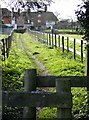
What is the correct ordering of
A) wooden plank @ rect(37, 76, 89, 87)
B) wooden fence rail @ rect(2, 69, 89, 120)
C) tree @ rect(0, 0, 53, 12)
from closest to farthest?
wooden fence rail @ rect(2, 69, 89, 120), wooden plank @ rect(37, 76, 89, 87), tree @ rect(0, 0, 53, 12)

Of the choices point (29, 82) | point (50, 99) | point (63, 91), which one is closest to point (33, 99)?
point (50, 99)

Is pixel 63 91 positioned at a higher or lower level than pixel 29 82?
higher

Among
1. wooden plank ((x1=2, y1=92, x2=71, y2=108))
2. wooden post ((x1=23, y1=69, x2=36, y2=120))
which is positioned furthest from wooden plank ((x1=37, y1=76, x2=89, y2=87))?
wooden plank ((x1=2, y1=92, x2=71, y2=108))

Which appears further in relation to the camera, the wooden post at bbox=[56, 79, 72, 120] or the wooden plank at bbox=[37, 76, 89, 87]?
the wooden plank at bbox=[37, 76, 89, 87]

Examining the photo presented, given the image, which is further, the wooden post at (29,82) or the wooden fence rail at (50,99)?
the wooden post at (29,82)

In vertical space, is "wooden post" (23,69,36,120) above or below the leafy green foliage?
below

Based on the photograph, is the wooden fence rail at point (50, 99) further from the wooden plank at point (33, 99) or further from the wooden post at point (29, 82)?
the wooden post at point (29, 82)

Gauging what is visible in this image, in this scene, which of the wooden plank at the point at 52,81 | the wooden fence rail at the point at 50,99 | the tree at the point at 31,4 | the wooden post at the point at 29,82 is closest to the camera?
the wooden fence rail at the point at 50,99

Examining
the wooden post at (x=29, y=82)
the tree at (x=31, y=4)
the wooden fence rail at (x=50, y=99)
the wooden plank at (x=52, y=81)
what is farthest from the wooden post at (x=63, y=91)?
the tree at (x=31, y=4)

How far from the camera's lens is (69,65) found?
1322 centimetres

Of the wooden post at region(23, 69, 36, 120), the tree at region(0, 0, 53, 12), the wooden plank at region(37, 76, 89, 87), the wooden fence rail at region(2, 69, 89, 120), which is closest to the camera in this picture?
the wooden fence rail at region(2, 69, 89, 120)

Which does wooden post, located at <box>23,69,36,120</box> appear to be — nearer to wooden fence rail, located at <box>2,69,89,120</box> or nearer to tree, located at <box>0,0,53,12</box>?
wooden fence rail, located at <box>2,69,89,120</box>

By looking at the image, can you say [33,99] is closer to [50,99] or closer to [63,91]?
[50,99]

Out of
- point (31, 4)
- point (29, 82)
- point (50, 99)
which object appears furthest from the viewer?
point (31, 4)
